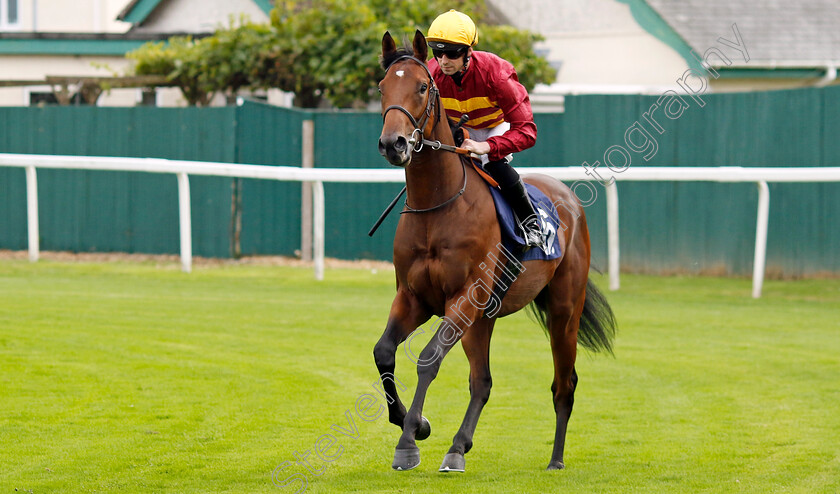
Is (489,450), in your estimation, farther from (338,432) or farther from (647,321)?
(647,321)

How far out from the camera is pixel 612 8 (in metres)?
18.4

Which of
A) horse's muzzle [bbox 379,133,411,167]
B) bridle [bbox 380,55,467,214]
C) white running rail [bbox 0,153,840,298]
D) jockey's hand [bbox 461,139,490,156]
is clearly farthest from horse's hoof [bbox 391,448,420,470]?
white running rail [bbox 0,153,840,298]

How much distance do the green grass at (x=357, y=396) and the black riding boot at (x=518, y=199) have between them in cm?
108

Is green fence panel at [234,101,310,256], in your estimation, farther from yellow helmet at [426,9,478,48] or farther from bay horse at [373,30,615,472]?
yellow helmet at [426,9,478,48]

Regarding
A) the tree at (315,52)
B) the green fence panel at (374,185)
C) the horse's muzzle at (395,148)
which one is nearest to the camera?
the horse's muzzle at (395,148)

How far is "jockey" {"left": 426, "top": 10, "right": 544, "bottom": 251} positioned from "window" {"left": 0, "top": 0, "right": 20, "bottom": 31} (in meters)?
18.9

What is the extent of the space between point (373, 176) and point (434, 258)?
6394 mm

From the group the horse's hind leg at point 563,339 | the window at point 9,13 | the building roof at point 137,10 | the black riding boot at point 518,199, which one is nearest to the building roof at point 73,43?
the building roof at point 137,10

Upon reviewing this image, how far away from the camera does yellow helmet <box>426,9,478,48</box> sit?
16.4 ft

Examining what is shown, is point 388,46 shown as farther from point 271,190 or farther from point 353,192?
point 271,190

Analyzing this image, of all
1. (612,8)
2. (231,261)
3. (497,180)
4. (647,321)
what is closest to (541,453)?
(497,180)

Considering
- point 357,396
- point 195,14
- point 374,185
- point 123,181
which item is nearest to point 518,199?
point 357,396

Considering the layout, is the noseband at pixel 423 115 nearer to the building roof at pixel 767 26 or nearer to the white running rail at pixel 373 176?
the white running rail at pixel 373 176

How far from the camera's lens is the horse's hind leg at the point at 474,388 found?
488cm
